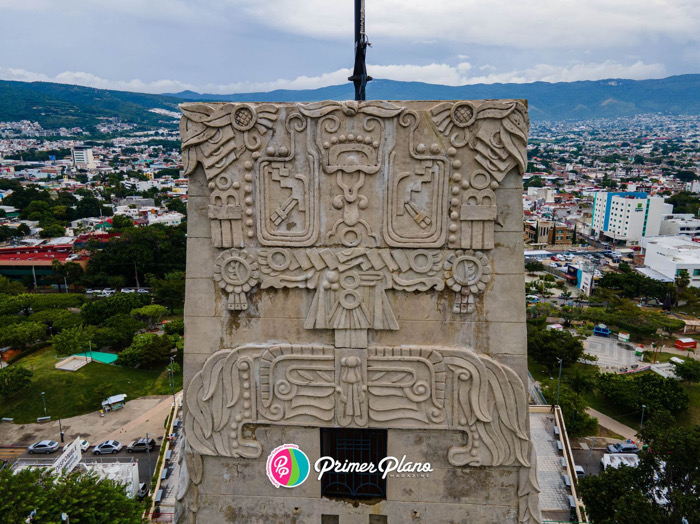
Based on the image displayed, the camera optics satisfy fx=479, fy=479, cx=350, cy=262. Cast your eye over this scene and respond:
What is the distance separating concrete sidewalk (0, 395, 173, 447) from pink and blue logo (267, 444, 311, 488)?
17.7 metres

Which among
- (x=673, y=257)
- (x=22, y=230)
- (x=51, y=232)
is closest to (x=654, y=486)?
(x=673, y=257)

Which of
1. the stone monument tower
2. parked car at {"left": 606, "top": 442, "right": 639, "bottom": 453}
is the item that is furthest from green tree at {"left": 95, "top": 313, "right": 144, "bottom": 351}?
parked car at {"left": 606, "top": 442, "right": 639, "bottom": 453}

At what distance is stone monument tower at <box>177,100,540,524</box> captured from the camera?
21.4 ft

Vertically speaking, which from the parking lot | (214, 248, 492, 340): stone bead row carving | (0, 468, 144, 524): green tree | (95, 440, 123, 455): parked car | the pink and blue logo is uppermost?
(214, 248, 492, 340): stone bead row carving

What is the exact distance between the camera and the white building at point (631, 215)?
6253cm

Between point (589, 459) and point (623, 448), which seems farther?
point (623, 448)

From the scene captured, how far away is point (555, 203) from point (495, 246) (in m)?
87.7

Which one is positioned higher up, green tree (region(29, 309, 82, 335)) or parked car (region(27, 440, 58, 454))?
green tree (region(29, 309, 82, 335))

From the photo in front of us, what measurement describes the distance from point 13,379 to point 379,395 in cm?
2438

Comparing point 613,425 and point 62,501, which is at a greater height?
point 62,501

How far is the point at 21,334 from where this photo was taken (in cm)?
2950

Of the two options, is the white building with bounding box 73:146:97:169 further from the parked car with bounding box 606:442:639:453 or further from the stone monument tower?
the stone monument tower

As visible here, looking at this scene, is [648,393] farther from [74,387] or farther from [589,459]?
[74,387]

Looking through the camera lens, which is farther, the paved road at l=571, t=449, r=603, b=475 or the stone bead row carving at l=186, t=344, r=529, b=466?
the paved road at l=571, t=449, r=603, b=475
